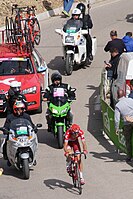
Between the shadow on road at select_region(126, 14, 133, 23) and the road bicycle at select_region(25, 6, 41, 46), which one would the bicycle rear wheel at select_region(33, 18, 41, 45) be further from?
the shadow on road at select_region(126, 14, 133, 23)

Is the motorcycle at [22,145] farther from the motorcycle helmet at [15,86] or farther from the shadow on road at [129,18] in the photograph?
the shadow on road at [129,18]

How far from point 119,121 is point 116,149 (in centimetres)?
150

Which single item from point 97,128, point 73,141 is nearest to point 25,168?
point 73,141

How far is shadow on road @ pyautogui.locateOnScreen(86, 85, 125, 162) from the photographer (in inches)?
655

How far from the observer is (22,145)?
14883 millimetres

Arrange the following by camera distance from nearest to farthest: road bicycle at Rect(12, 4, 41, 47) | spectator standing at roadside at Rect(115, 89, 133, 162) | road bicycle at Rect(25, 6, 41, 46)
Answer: spectator standing at roadside at Rect(115, 89, 133, 162) → road bicycle at Rect(12, 4, 41, 47) → road bicycle at Rect(25, 6, 41, 46)

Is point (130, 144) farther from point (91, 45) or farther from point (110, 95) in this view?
point (91, 45)

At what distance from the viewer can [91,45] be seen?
25.6 metres

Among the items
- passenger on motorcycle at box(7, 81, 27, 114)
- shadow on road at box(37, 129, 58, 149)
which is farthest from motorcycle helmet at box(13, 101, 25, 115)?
passenger on motorcycle at box(7, 81, 27, 114)

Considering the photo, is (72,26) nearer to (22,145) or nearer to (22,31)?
(22,31)

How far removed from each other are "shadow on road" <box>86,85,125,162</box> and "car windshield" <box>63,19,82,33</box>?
2028 millimetres

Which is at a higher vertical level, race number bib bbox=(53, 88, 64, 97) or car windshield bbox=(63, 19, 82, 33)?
car windshield bbox=(63, 19, 82, 33)

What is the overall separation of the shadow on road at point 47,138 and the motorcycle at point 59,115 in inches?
15.4

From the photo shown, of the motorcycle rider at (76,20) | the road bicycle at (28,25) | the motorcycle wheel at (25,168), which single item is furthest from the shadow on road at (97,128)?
the road bicycle at (28,25)
